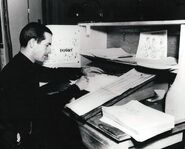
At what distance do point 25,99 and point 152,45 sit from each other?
0.86 metres

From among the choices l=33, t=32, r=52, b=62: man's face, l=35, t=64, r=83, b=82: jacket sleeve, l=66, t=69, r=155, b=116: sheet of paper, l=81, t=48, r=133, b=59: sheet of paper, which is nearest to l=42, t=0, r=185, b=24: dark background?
l=81, t=48, r=133, b=59: sheet of paper

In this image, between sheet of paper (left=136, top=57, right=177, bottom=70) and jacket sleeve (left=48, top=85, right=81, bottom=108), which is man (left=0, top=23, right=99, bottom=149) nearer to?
jacket sleeve (left=48, top=85, right=81, bottom=108)

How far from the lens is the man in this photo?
55.5 inches

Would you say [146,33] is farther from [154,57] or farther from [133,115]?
[133,115]

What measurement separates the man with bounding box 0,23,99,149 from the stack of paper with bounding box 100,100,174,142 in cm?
41

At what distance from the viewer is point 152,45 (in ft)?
5.51

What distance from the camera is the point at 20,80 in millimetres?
1467

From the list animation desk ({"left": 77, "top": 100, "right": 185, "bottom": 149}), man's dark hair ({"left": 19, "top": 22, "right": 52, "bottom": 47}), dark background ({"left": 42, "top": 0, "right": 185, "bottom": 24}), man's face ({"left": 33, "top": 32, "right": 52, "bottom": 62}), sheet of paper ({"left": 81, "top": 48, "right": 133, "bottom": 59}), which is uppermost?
dark background ({"left": 42, "top": 0, "right": 185, "bottom": 24})

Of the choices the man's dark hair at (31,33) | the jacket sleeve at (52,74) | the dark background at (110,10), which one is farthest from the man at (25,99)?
the dark background at (110,10)

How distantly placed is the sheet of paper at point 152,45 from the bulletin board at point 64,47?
65 centimetres

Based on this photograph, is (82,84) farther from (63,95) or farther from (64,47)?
(64,47)

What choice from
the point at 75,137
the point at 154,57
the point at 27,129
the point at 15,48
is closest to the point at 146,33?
the point at 154,57

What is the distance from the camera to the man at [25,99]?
1.41 metres

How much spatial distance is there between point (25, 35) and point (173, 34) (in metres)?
0.90
